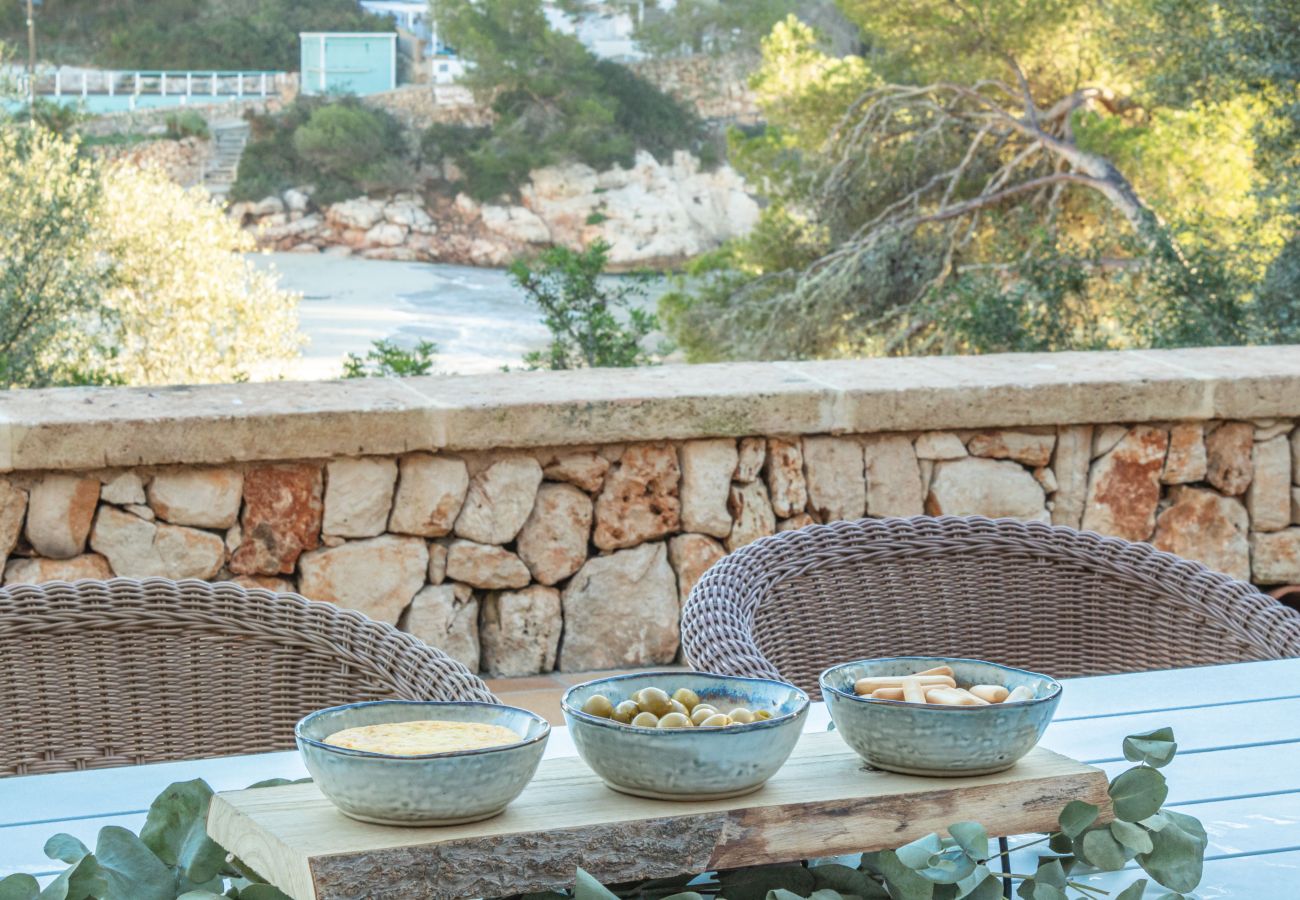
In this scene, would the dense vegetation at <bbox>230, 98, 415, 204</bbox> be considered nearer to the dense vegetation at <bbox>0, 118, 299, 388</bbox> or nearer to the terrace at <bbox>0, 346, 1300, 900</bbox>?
the dense vegetation at <bbox>0, 118, 299, 388</bbox>

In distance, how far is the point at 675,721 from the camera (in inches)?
33.3

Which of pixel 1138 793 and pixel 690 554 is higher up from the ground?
pixel 1138 793

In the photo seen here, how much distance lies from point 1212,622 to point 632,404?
1.14m

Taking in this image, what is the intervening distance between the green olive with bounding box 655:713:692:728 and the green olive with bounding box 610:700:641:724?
0.03 meters

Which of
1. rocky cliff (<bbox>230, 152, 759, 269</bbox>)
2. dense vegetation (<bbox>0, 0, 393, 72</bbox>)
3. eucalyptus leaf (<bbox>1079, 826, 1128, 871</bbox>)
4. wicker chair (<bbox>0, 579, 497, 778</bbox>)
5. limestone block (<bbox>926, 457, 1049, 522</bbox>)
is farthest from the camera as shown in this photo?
dense vegetation (<bbox>0, 0, 393, 72</bbox>)

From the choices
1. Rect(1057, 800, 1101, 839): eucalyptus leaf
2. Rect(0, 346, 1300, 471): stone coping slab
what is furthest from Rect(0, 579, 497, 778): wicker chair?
Rect(0, 346, 1300, 471): stone coping slab

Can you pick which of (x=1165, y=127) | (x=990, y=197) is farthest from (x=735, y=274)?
(x=1165, y=127)

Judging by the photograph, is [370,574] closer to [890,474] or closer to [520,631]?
[520,631]

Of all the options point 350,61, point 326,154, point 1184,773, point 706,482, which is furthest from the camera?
point 350,61

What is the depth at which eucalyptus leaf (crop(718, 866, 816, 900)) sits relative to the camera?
0.85 meters

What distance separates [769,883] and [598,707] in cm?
14

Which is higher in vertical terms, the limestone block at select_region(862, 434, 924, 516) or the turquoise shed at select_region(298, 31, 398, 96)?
the turquoise shed at select_region(298, 31, 398, 96)

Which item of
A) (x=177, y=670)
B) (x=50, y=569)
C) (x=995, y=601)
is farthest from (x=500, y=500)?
(x=177, y=670)

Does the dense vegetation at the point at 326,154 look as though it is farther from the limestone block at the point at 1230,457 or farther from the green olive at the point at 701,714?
the green olive at the point at 701,714
